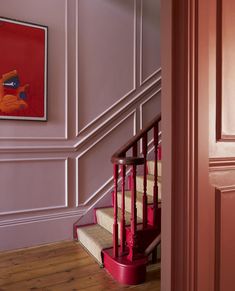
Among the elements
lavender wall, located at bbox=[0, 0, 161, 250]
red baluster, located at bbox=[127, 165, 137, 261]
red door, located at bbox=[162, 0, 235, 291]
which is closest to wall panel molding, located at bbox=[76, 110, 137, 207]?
lavender wall, located at bbox=[0, 0, 161, 250]

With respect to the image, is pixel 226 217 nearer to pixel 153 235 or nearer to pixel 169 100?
pixel 169 100

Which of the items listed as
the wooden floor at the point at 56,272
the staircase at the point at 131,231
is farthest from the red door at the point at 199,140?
the wooden floor at the point at 56,272

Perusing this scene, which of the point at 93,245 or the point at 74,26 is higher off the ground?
the point at 74,26

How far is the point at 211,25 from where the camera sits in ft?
3.36

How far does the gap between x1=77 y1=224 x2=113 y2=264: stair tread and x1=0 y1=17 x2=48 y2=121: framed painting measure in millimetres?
1210

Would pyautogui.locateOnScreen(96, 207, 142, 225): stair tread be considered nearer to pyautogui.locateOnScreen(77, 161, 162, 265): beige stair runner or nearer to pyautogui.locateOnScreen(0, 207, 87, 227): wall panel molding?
pyautogui.locateOnScreen(77, 161, 162, 265): beige stair runner

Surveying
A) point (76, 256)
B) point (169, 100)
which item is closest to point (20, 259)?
point (76, 256)

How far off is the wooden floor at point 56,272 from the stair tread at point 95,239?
0.07 meters

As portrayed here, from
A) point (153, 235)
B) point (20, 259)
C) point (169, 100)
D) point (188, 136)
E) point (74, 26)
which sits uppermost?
point (74, 26)

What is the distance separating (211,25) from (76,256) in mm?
2124

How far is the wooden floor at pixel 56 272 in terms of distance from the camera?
1898mm

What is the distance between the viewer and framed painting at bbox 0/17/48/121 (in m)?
2.51

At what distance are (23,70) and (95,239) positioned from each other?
68.8 inches

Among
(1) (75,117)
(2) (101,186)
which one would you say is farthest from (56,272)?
(1) (75,117)
